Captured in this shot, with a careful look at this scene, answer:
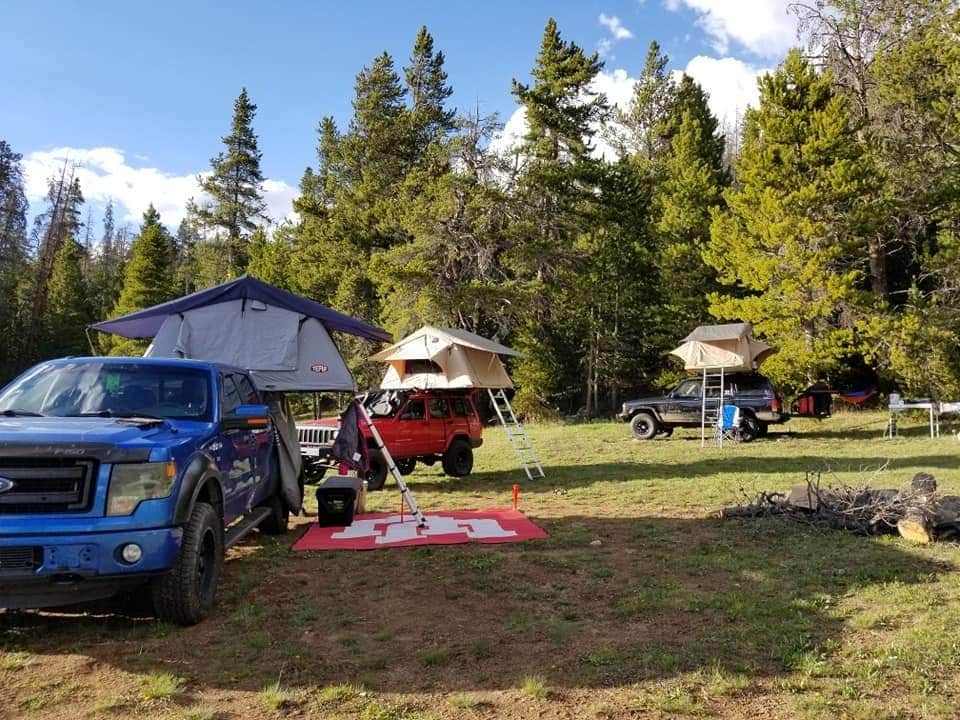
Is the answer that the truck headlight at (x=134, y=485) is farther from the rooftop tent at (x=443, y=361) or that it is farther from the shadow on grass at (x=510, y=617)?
the rooftop tent at (x=443, y=361)

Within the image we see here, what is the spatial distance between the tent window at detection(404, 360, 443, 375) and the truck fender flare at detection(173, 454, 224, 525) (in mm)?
8173

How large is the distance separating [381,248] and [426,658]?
28410 mm

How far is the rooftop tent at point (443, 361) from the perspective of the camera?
13.0 meters

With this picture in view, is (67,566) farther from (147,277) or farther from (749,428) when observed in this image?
(147,277)

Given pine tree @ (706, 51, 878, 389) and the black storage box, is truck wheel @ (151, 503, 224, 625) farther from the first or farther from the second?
pine tree @ (706, 51, 878, 389)

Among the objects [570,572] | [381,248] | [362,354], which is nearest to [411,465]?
[570,572]

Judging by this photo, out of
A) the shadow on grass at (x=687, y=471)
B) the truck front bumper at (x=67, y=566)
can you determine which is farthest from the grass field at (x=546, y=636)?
the shadow on grass at (x=687, y=471)

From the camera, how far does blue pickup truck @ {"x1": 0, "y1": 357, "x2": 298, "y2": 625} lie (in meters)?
3.99

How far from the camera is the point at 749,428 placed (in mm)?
17938

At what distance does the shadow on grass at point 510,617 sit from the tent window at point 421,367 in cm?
651

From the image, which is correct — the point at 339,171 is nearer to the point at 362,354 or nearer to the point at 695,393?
the point at 362,354

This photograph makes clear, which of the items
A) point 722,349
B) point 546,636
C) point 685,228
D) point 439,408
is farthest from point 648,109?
point 546,636

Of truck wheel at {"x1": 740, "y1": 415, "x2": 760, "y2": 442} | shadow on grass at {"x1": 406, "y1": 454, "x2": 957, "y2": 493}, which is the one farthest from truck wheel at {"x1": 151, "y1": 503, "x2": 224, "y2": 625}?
truck wheel at {"x1": 740, "y1": 415, "x2": 760, "y2": 442}

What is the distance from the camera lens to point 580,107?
28469 millimetres
